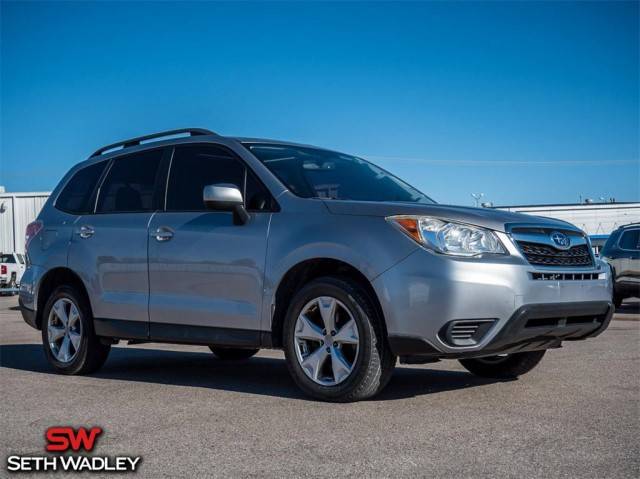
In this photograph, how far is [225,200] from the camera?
19.4 feet

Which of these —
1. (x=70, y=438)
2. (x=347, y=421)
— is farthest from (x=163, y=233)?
(x=347, y=421)

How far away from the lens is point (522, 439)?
4297 millimetres

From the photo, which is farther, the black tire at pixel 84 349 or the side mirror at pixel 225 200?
the black tire at pixel 84 349

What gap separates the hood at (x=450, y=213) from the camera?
5305mm

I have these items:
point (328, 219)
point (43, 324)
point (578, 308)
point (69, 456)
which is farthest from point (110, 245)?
point (578, 308)

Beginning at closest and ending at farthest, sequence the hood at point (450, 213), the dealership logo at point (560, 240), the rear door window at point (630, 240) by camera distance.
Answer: the hood at point (450, 213) < the dealership logo at point (560, 240) < the rear door window at point (630, 240)

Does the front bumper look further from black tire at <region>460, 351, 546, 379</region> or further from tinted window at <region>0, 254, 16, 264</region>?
tinted window at <region>0, 254, 16, 264</region>

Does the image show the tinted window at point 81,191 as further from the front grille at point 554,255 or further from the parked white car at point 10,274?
the parked white car at point 10,274

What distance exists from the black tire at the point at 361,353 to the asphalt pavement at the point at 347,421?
10 cm

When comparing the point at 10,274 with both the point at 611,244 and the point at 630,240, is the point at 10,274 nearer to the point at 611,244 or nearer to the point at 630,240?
the point at 611,244

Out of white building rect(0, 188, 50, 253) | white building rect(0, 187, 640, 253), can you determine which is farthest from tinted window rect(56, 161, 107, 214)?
white building rect(0, 188, 50, 253)

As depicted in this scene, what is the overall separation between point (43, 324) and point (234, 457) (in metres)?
4.32

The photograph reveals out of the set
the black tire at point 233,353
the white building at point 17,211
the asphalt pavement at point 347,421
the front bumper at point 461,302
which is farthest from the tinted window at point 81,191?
the white building at point 17,211

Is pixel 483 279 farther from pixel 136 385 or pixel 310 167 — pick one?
pixel 136 385
